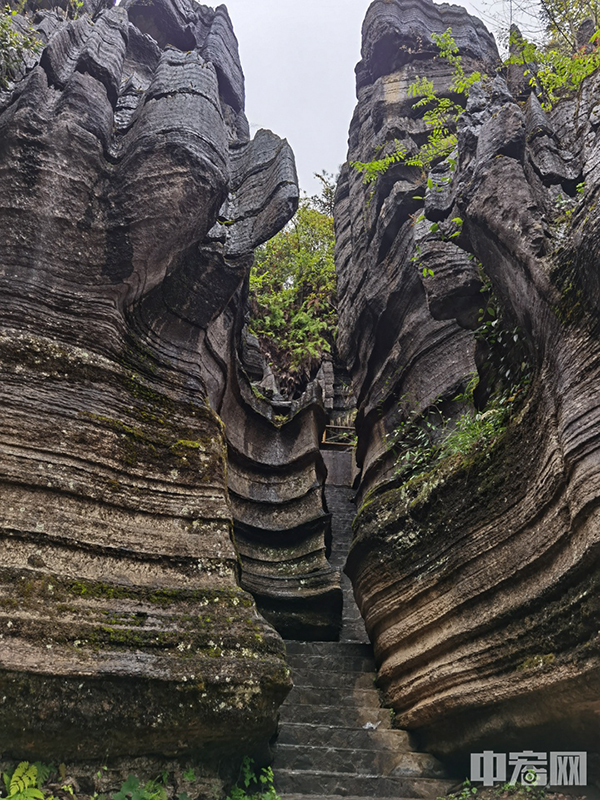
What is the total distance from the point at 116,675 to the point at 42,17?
365 inches

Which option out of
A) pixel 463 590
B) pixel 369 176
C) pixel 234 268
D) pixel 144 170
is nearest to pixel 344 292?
pixel 369 176

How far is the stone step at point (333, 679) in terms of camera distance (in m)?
6.91

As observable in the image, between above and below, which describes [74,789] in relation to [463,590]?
below

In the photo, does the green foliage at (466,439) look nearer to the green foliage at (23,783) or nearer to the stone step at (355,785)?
the stone step at (355,785)

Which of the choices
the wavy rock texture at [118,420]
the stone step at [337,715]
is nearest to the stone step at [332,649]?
the stone step at [337,715]

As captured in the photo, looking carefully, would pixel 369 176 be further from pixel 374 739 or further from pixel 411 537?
pixel 374 739

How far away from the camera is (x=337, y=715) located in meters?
6.42

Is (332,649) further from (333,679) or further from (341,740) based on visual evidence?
(341,740)

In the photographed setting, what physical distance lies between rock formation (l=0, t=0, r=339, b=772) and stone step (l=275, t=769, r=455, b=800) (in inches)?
33.2

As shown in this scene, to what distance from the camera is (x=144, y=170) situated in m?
6.41

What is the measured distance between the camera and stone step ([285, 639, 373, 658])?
7.41m

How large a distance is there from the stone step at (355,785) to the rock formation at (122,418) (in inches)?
33.2

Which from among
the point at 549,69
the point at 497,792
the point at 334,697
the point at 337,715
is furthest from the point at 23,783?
the point at 549,69

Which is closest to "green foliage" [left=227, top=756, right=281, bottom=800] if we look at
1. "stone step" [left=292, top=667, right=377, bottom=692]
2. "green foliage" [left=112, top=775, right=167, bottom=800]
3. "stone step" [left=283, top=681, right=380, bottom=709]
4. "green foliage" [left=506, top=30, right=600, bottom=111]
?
"green foliage" [left=112, top=775, right=167, bottom=800]
